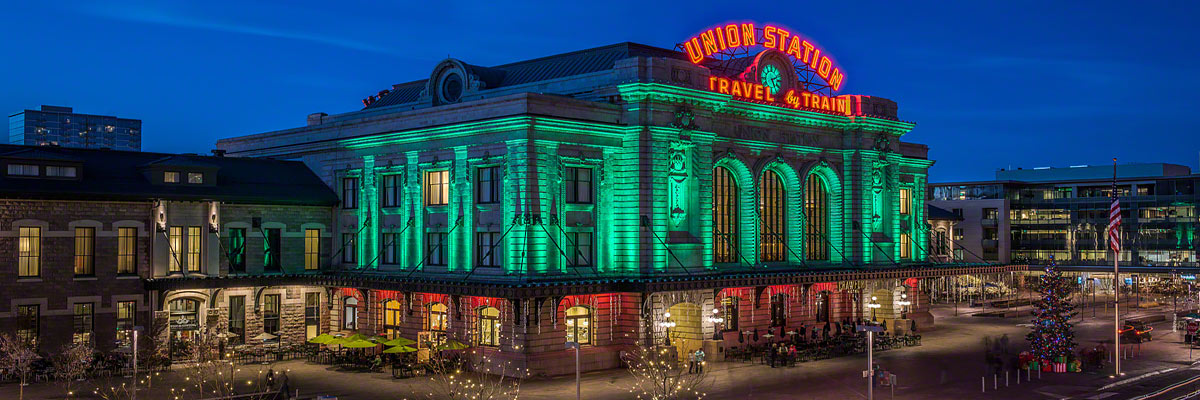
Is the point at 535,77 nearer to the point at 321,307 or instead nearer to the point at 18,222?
the point at 321,307

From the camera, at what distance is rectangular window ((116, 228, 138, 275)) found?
215 ft

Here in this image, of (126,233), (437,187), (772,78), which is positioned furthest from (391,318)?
(772,78)

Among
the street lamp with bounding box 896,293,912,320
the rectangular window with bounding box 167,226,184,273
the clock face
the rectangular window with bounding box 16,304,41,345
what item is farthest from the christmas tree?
the rectangular window with bounding box 16,304,41,345

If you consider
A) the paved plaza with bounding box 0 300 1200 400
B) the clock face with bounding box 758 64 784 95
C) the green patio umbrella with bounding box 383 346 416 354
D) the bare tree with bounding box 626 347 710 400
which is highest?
the clock face with bounding box 758 64 784 95

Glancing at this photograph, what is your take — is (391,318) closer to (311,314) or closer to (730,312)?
(311,314)

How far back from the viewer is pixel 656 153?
68.9m

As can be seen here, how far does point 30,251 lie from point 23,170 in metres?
4.55

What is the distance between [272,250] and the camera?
7450cm

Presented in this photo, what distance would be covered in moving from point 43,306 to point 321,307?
18.5 m

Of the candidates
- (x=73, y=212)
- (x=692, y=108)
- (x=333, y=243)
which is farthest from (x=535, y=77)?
(x=73, y=212)

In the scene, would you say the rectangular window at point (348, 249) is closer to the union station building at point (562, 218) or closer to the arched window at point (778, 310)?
the union station building at point (562, 218)

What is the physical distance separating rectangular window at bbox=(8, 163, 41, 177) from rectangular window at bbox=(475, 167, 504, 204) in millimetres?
24597

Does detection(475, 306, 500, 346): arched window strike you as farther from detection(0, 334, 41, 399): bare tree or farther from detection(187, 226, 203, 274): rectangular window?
detection(0, 334, 41, 399): bare tree

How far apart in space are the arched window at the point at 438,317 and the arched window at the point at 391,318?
3370 millimetres
